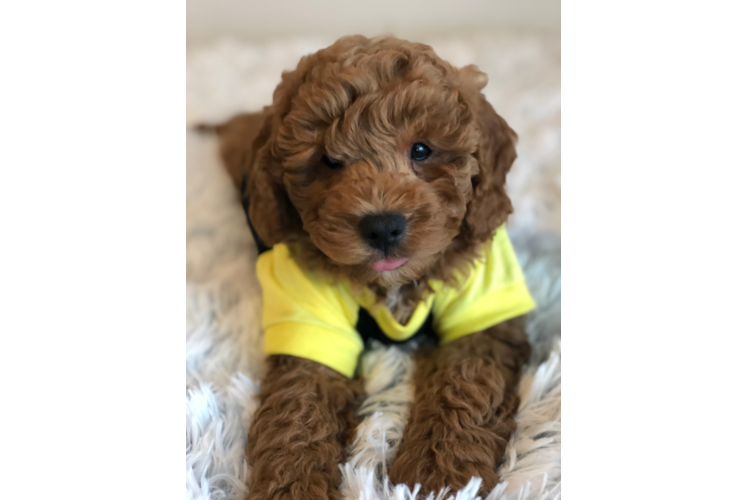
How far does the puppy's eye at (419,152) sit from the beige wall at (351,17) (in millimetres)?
1290

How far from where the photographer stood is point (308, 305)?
178 cm

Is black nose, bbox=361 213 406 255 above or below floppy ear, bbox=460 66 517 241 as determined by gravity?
below

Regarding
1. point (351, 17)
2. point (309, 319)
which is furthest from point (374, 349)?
point (351, 17)

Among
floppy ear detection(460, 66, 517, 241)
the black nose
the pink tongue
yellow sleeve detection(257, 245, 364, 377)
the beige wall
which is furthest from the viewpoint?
the beige wall

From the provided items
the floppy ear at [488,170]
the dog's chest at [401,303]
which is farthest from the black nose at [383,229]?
the dog's chest at [401,303]

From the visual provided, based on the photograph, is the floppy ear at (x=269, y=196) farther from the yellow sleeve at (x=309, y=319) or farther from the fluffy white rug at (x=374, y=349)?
the fluffy white rug at (x=374, y=349)

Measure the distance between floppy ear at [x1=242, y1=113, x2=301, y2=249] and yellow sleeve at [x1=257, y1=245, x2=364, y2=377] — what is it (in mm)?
154

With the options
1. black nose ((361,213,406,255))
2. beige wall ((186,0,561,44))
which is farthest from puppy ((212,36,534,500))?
beige wall ((186,0,561,44))

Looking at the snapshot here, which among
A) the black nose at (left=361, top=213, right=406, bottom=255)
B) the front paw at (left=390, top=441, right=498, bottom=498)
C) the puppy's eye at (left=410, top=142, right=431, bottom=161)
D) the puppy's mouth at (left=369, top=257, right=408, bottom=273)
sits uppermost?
the puppy's eye at (left=410, top=142, right=431, bottom=161)

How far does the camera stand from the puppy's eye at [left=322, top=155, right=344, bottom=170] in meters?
1.53

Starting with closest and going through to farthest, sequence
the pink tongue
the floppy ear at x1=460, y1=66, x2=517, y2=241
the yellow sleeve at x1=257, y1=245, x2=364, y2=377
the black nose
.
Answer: the black nose
the pink tongue
the floppy ear at x1=460, y1=66, x2=517, y2=241
the yellow sleeve at x1=257, y1=245, x2=364, y2=377

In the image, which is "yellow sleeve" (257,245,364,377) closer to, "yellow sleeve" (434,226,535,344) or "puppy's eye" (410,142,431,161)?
"yellow sleeve" (434,226,535,344)

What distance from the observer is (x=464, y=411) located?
5.17 ft

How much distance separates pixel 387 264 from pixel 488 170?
0.41m
